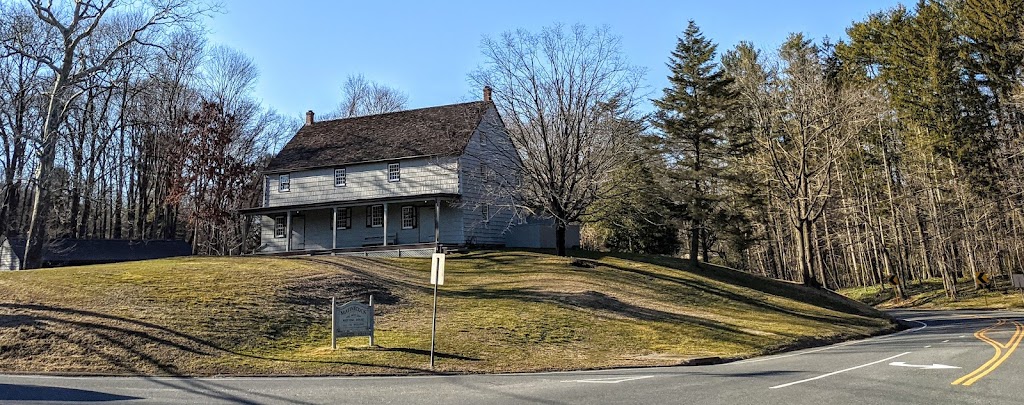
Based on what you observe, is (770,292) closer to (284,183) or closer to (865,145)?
(865,145)

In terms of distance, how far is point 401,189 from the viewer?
3541cm

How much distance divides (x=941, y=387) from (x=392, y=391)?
9047mm

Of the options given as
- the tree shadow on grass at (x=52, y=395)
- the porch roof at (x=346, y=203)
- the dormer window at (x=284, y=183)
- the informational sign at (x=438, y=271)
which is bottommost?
the tree shadow on grass at (x=52, y=395)

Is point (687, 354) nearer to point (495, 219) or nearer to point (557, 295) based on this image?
point (557, 295)

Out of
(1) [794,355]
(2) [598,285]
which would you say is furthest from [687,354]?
(2) [598,285]

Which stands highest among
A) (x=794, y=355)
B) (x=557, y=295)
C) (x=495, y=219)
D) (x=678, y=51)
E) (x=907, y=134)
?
(x=678, y=51)

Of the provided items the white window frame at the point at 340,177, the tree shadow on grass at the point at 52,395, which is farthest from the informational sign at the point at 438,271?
the white window frame at the point at 340,177

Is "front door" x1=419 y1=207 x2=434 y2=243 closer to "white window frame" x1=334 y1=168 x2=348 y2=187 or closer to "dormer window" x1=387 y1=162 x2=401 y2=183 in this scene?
"dormer window" x1=387 y1=162 x2=401 y2=183

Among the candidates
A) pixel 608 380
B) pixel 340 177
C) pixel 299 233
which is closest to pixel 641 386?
pixel 608 380

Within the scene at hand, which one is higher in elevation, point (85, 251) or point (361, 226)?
point (361, 226)

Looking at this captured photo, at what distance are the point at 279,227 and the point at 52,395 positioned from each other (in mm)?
28687

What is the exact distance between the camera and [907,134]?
4372 centimetres

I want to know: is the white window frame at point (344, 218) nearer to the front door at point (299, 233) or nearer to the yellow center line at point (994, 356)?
the front door at point (299, 233)

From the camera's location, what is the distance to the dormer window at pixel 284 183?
3822 cm
